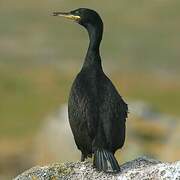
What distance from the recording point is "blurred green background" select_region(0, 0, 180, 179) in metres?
38.0

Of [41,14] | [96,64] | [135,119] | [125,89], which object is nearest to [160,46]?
[41,14]

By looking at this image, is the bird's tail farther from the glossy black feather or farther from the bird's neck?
the bird's neck

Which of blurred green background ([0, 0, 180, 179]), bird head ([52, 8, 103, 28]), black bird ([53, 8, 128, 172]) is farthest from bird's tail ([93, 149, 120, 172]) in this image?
blurred green background ([0, 0, 180, 179])

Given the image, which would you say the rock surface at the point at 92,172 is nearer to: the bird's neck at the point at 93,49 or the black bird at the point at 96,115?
the black bird at the point at 96,115

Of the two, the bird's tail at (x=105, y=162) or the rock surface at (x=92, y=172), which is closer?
the rock surface at (x=92, y=172)

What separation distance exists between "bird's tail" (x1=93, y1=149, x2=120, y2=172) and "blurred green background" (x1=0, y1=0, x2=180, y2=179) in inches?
757

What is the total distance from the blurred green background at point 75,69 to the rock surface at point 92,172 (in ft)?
64.6

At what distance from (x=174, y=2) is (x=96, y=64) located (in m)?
117

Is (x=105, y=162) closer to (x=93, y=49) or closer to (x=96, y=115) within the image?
(x=96, y=115)

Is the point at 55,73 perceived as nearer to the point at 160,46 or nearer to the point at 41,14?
the point at 160,46

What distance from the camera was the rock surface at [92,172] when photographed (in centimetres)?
1231

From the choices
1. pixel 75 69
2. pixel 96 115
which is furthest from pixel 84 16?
pixel 75 69

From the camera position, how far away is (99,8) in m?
132

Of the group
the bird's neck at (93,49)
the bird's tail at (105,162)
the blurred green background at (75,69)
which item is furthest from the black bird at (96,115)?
the blurred green background at (75,69)
